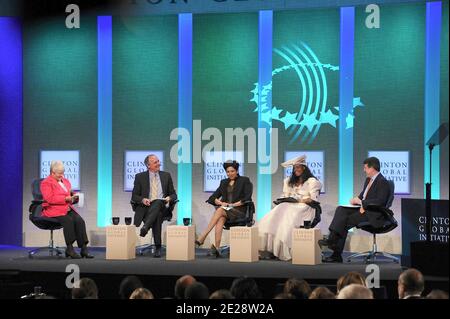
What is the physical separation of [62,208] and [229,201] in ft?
6.06

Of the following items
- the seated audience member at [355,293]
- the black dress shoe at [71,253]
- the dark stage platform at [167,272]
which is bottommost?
the dark stage platform at [167,272]

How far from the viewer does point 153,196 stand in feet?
27.5

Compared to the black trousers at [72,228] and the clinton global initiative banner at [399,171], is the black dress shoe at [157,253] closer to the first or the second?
the black trousers at [72,228]

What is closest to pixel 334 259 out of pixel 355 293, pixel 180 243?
pixel 180 243

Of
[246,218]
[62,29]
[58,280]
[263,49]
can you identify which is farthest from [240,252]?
[62,29]

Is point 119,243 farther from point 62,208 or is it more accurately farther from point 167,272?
point 167,272

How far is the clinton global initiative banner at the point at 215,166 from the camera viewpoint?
9.19 meters

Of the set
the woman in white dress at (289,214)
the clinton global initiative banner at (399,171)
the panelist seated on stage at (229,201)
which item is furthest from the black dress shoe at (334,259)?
the clinton global initiative banner at (399,171)

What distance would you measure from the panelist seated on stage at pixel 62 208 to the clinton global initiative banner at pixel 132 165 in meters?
1.51

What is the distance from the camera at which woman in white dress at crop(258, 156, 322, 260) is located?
25.6 ft

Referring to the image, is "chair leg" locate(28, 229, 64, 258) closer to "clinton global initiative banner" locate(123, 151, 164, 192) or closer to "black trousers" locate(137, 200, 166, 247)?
"black trousers" locate(137, 200, 166, 247)

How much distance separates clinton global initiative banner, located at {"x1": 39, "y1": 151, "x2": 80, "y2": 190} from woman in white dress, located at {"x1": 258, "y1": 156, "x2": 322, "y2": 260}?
9.34 feet

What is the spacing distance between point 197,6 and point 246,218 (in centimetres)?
293

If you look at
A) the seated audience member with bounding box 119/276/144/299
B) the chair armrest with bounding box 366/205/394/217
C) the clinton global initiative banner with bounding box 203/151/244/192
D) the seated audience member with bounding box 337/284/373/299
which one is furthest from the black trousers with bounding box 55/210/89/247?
the seated audience member with bounding box 337/284/373/299
